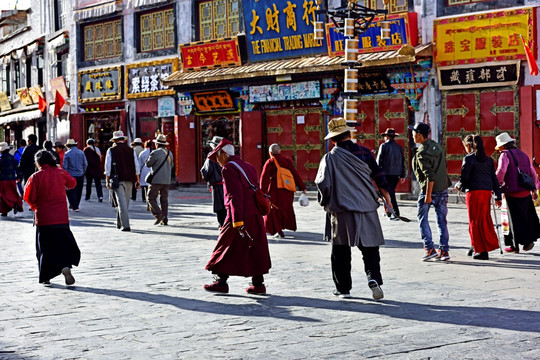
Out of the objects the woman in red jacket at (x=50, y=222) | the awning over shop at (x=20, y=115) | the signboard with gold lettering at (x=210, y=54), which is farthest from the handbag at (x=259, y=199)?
the awning over shop at (x=20, y=115)

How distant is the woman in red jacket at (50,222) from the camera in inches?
353

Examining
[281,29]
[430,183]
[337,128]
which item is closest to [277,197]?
[430,183]

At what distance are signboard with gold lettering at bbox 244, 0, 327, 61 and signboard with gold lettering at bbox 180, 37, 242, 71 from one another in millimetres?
619

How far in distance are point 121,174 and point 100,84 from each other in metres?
17.0

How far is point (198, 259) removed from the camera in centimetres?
1078

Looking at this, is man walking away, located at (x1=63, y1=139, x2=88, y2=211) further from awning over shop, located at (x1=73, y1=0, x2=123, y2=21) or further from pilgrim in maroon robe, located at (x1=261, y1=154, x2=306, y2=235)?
awning over shop, located at (x1=73, y1=0, x2=123, y2=21)

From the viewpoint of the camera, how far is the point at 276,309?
7336 millimetres

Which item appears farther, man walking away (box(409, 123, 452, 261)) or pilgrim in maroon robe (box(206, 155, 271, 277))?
man walking away (box(409, 123, 452, 261))

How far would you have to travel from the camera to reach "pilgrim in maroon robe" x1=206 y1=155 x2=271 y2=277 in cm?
804

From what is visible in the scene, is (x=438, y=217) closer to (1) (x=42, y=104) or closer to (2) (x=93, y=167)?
(2) (x=93, y=167)

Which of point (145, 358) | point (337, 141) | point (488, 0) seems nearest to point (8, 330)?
point (145, 358)

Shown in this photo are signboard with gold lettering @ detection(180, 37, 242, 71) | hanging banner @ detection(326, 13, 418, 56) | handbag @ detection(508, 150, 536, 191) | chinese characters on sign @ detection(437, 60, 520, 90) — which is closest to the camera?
handbag @ detection(508, 150, 536, 191)

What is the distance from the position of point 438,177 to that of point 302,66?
42.2 feet

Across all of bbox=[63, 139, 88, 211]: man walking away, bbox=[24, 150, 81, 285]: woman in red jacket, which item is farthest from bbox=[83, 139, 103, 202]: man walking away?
bbox=[24, 150, 81, 285]: woman in red jacket
